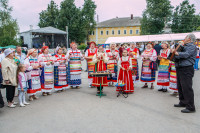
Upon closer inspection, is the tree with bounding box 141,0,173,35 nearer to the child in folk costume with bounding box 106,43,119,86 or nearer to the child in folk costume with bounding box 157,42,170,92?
the child in folk costume with bounding box 106,43,119,86

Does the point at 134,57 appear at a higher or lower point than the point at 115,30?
lower

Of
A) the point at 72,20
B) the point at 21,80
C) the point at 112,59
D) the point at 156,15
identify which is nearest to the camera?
the point at 21,80

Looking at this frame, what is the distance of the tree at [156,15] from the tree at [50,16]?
2506cm

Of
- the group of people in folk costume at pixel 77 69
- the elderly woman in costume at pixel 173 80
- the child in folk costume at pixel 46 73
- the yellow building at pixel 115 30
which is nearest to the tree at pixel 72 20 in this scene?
the yellow building at pixel 115 30

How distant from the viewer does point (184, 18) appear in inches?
1677

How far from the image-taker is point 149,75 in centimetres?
693

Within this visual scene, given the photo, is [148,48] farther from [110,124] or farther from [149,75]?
[110,124]

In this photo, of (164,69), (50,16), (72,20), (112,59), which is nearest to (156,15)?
(72,20)

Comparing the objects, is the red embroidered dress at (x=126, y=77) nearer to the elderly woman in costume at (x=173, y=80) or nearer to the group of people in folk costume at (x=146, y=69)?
the group of people in folk costume at (x=146, y=69)

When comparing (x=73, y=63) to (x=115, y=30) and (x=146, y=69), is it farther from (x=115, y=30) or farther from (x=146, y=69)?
(x=115, y=30)

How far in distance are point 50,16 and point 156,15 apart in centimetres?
2929

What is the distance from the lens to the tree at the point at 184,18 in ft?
138

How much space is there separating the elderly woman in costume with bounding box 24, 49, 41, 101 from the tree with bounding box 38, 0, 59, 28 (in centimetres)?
4436

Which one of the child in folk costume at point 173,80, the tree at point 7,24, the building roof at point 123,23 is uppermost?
the building roof at point 123,23
